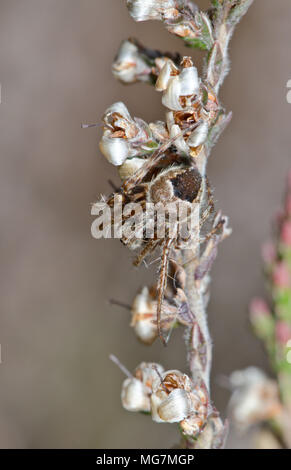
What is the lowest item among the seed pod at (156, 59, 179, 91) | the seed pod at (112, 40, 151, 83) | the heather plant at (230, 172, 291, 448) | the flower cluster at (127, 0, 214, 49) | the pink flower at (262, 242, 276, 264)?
the heather plant at (230, 172, 291, 448)

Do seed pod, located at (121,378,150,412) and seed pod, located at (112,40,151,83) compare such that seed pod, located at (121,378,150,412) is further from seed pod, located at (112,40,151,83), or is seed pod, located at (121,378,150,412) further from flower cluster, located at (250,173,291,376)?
seed pod, located at (112,40,151,83)

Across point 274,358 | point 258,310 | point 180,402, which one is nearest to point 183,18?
point 180,402

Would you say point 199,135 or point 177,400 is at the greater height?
point 199,135

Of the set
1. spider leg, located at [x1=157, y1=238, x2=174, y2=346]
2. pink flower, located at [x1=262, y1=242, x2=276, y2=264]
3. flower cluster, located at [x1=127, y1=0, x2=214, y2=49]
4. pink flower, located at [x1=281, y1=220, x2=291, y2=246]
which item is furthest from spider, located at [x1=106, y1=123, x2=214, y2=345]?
pink flower, located at [x1=262, y1=242, x2=276, y2=264]

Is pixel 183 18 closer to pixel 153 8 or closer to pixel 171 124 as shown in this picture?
pixel 153 8

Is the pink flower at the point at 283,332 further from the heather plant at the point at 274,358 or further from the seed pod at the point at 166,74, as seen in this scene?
the seed pod at the point at 166,74
